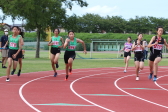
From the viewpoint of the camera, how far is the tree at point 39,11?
1079 inches

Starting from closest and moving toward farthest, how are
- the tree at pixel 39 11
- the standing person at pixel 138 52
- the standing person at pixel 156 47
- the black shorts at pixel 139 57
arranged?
the standing person at pixel 156 47, the standing person at pixel 138 52, the black shorts at pixel 139 57, the tree at pixel 39 11

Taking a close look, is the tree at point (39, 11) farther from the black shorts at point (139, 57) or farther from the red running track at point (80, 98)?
the red running track at point (80, 98)

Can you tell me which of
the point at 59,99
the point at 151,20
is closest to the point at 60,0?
the point at 59,99

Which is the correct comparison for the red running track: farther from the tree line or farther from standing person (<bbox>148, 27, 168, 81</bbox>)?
the tree line

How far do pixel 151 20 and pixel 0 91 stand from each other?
81485 millimetres

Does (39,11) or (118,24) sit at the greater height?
(118,24)

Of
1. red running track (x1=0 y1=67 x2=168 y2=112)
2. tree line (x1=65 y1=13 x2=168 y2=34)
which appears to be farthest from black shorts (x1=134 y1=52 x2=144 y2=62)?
tree line (x1=65 y1=13 x2=168 y2=34)

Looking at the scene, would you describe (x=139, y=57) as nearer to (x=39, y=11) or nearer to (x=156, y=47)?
(x=156, y=47)

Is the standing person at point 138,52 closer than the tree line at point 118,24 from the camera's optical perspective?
Yes

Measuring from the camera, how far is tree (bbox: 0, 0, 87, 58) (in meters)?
27.4

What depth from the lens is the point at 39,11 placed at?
29469mm

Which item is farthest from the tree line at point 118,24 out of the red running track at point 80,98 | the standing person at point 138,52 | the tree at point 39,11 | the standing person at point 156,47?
the red running track at point 80,98

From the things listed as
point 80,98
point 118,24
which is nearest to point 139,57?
point 80,98

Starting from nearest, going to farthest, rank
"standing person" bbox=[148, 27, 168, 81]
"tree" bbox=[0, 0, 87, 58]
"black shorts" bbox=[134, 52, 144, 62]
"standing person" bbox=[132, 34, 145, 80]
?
"standing person" bbox=[148, 27, 168, 81] < "standing person" bbox=[132, 34, 145, 80] < "black shorts" bbox=[134, 52, 144, 62] < "tree" bbox=[0, 0, 87, 58]
